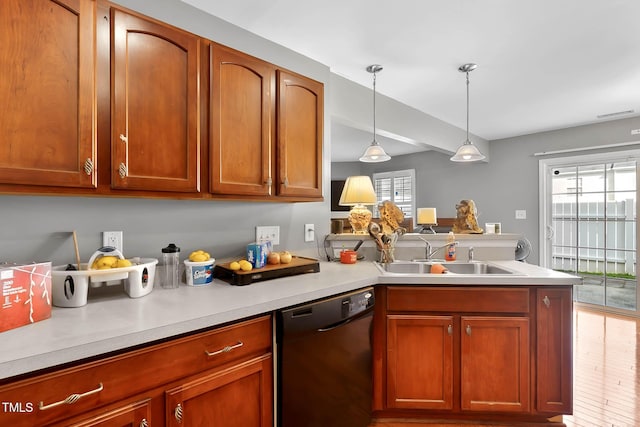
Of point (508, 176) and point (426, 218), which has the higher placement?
point (508, 176)

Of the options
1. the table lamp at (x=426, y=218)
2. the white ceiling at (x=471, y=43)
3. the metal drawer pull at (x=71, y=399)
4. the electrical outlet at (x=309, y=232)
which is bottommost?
the metal drawer pull at (x=71, y=399)

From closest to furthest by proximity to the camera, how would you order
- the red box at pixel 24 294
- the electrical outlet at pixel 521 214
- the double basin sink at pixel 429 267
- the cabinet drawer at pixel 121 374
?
the cabinet drawer at pixel 121 374 < the red box at pixel 24 294 < the double basin sink at pixel 429 267 < the electrical outlet at pixel 521 214

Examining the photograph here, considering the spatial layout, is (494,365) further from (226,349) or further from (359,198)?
(226,349)

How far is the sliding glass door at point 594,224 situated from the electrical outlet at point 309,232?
3843 millimetres

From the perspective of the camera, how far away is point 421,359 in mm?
1747

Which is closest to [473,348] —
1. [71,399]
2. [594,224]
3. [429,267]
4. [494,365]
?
[494,365]

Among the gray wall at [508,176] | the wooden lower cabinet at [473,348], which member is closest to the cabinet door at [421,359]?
the wooden lower cabinet at [473,348]

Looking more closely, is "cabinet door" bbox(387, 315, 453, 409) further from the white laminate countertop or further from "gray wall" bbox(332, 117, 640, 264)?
"gray wall" bbox(332, 117, 640, 264)

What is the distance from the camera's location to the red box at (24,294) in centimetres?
93

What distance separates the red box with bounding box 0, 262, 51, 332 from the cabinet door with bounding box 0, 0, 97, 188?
0.29 m

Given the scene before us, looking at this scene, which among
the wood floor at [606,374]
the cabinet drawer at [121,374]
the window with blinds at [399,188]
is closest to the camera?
the cabinet drawer at [121,374]

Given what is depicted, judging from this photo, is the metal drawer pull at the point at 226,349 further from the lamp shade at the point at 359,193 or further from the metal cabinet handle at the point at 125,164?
the lamp shade at the point at 359,193

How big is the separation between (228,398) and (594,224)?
4.90 meters

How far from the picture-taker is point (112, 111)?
1228 mm
